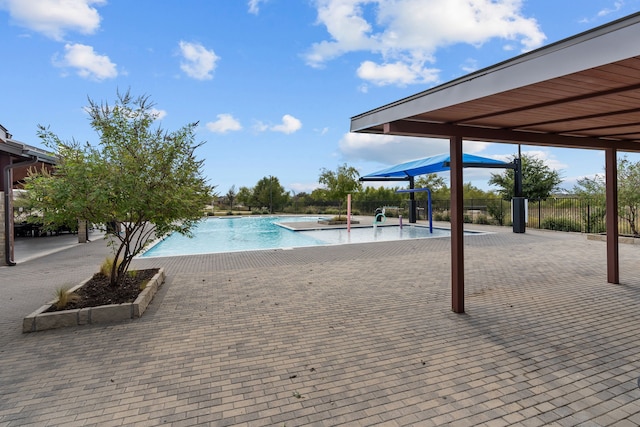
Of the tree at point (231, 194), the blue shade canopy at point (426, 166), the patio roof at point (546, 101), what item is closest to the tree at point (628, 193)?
the blue shade canopy at point (426, 166)

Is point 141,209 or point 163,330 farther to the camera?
point 141,209

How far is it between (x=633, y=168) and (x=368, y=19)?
32.6 feet

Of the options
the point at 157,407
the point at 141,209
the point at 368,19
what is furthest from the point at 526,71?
the point at 368,19

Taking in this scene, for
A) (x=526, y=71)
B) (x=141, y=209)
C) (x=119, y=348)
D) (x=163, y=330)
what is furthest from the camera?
(x=141, y=209)

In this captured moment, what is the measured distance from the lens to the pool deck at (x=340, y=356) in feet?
7.70

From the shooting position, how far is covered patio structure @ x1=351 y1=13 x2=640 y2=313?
2049 millimetres

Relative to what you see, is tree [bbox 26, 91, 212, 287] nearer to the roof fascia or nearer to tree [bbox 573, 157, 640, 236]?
the roof fascia

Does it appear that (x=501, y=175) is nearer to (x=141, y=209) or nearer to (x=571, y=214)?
(x=571, y=214)

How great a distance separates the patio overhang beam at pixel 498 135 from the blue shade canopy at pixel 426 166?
6111mm

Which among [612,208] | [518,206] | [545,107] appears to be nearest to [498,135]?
[545,107]

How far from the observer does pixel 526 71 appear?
7.75 ft

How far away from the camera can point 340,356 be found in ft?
10.4

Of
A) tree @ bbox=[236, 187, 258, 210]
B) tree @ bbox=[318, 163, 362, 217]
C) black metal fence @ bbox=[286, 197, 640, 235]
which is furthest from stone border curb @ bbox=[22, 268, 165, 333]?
tree @ bbox=[236, 187, 258, 210]

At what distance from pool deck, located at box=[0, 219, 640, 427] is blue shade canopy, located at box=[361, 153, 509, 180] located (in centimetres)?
780
